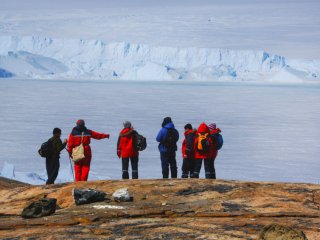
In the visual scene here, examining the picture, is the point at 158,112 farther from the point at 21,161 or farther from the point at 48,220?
the point at 48,220

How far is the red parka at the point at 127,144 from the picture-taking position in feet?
39.4

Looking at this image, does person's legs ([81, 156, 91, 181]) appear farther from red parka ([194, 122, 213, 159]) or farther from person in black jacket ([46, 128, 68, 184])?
red parka ([194, 122, 213, 159])

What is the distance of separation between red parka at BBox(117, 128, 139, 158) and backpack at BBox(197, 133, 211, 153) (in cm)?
140

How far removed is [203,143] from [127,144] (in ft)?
5.42

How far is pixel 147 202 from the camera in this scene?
8.67 m

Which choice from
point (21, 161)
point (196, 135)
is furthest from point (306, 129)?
point (196, 135)

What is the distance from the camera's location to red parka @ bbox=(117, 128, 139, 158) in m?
12.0

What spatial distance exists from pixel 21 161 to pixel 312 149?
3719 cm

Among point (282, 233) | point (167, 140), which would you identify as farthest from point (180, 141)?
point (282, 233)

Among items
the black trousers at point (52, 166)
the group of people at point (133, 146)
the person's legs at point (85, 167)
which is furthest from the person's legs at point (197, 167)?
the black trousers at point (52, 166)

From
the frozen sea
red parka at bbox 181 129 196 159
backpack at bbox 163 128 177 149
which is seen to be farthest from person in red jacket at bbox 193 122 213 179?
the frozen sea

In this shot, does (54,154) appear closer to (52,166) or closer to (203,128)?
(52,166)

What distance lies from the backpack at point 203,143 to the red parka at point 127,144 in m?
1.40

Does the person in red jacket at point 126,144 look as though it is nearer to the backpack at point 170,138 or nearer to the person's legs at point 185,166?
the backpack at point 170,138
